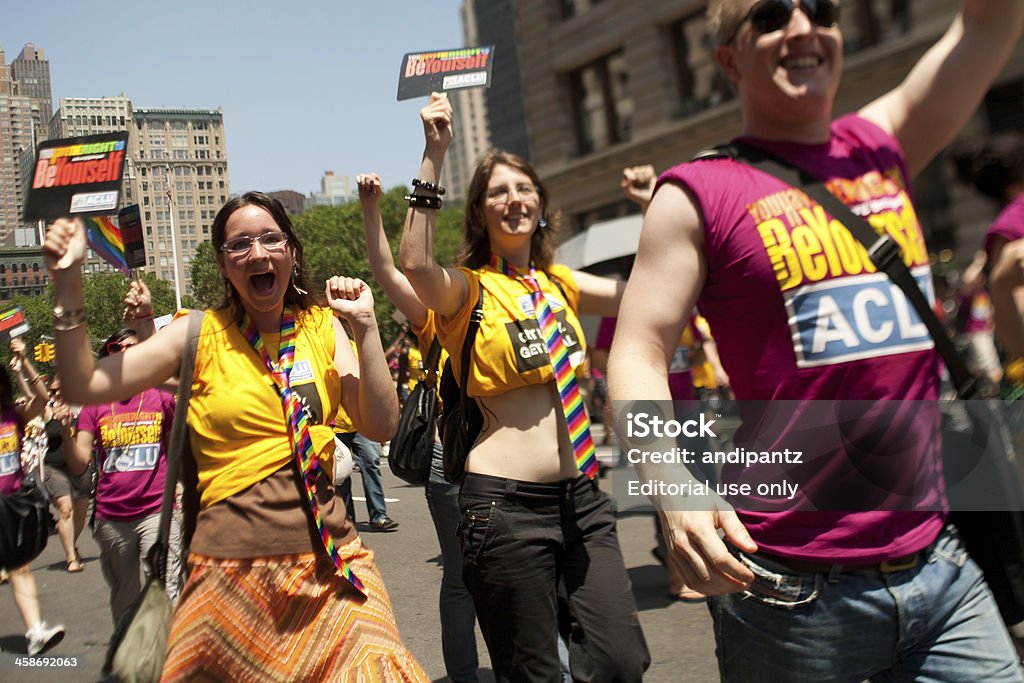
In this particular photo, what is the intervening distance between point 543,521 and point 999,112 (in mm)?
16812

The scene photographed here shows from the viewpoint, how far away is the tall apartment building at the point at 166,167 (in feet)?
14.2

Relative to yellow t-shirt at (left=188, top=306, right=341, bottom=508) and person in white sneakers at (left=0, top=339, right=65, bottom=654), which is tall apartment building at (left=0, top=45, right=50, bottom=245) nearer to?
person in white sneakers at (left=0, top=339, right=65, bottom=654)

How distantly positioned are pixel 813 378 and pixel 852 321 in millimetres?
128

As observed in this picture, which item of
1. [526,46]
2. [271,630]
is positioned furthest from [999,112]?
[271,630]

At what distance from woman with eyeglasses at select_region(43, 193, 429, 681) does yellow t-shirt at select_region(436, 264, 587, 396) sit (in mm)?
343

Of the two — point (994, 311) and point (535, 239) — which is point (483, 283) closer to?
point (535, 239)

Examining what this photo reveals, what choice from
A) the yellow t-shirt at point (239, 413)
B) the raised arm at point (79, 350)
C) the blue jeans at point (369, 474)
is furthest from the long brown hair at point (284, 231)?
the blue jeans at point (369, 474)

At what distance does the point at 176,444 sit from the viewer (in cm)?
325

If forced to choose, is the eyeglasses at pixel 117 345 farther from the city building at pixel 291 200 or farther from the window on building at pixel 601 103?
the window on building at pixel 601 103

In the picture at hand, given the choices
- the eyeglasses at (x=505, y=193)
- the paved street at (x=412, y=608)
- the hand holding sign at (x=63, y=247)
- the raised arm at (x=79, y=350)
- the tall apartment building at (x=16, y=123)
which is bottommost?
the paved street at (x=412, y=608)

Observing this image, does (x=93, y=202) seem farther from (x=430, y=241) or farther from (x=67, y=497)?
(x=67, y=497)

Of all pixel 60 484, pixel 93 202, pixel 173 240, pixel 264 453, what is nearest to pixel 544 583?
pixel 264 453

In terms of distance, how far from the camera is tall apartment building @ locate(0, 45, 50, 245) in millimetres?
4848

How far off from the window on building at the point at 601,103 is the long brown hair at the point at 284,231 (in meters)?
23.2
